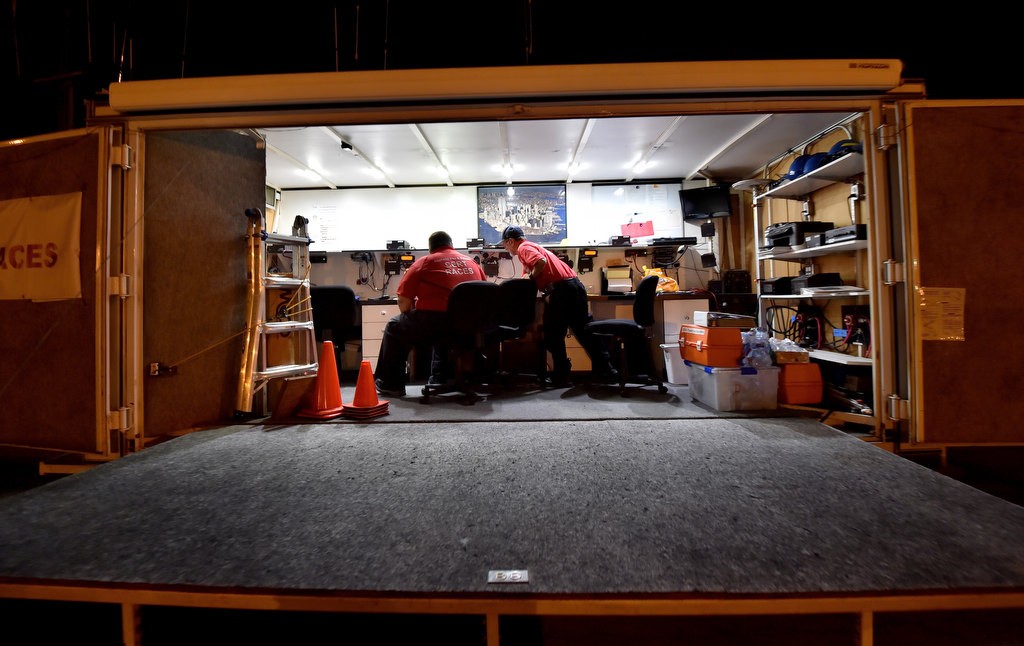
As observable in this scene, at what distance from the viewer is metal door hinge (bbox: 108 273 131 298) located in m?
1.85

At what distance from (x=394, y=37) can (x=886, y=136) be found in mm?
3391

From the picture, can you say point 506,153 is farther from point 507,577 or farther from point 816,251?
point 507,577

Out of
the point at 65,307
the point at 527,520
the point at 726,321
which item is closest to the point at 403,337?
the point at 65,307

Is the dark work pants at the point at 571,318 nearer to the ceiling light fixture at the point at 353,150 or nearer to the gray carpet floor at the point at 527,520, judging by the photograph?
the gray carpet floor at the point at 527,520

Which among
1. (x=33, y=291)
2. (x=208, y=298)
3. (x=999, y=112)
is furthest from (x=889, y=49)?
(x=33, y=291)

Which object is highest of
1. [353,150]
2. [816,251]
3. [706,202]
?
[353,150]

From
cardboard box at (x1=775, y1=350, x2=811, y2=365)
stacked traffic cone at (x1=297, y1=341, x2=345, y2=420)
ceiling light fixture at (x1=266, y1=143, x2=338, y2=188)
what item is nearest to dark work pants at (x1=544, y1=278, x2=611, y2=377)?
cardboard box at (x1=775, y1=350, x2=811, y2=365)

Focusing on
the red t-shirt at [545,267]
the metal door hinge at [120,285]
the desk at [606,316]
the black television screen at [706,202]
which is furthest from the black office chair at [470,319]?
the black television screen at [706,202]

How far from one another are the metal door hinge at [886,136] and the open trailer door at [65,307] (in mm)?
4168

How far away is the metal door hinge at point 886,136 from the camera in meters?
1.85

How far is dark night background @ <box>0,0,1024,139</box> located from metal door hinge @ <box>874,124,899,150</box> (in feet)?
3.69

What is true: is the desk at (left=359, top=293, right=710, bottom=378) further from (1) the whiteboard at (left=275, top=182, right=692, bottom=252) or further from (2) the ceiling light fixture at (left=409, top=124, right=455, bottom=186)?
(2) the ceiling light fixture at (left=409, top=124, right=455, bottom=186)

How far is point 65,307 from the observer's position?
1.85 m

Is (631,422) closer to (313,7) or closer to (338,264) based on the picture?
(313,7)
